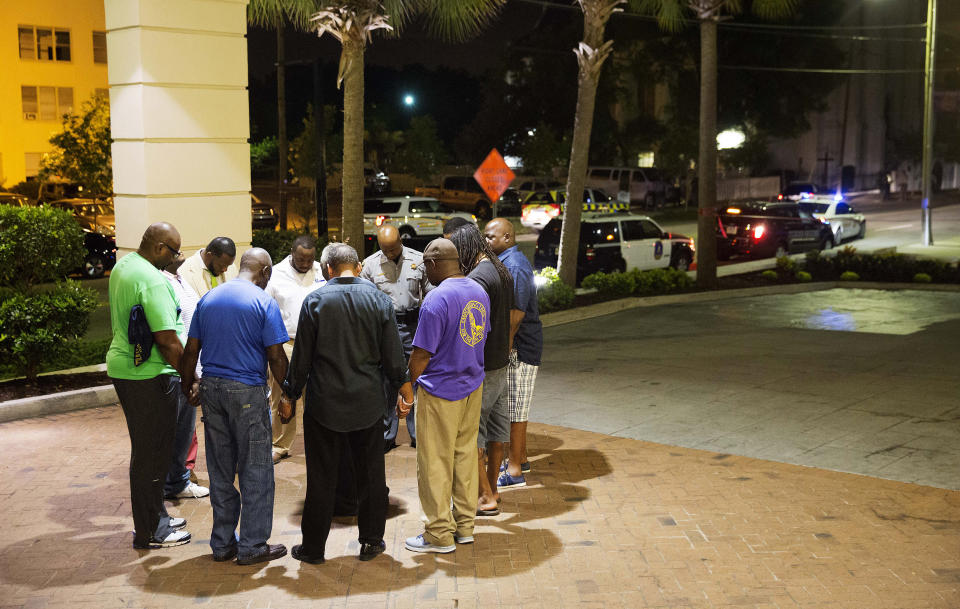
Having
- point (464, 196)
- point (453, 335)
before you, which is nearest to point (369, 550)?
point (453, 335)

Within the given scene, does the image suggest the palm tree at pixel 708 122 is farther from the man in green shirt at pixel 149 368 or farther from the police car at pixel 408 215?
the man in green shirt at pixel 149 368

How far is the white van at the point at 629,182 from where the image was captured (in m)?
45.3

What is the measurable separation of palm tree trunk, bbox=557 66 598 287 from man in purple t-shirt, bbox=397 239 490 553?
11.2 meters

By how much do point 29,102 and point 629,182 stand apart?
28.0 meters

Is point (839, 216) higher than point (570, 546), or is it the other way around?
point (839, 216)

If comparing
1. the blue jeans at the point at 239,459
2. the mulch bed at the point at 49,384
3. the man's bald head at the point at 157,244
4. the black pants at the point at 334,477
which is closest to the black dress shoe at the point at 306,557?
the black pants at the point at 334,477

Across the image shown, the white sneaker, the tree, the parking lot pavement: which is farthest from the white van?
the white sneaker

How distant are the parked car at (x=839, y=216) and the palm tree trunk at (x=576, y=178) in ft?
51.1

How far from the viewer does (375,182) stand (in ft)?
167

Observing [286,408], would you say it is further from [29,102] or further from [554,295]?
[29,102]

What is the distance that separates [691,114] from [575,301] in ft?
108

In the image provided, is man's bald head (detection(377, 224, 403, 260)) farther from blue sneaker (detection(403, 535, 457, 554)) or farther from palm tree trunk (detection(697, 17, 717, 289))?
palm tree trunk (detection(697, 17, 717, 289))

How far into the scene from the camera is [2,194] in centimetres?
3150

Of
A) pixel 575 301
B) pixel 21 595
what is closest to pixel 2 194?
pixel 575 301
